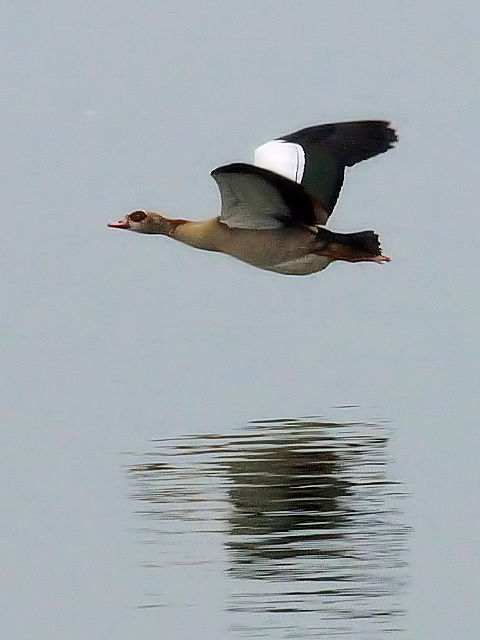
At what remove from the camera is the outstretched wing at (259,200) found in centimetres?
1298

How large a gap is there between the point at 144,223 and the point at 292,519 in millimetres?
4999

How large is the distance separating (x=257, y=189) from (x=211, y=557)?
156 inches

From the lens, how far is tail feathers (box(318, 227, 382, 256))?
46.2 feet

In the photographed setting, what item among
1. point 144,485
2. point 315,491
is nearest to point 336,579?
point 315,491

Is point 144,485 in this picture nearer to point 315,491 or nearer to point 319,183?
point 315,491

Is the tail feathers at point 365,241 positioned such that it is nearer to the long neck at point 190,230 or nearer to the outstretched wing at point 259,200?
the outstretched wing at point 259,200

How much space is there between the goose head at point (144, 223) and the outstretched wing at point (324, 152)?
52.9 inches

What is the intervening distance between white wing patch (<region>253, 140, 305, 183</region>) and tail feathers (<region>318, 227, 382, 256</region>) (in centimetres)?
56

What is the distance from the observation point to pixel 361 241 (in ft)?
46.3

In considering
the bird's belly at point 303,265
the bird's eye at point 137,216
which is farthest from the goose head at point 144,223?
the bird's belly at point 303,265

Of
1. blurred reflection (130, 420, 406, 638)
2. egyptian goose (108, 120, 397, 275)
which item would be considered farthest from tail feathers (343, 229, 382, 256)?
blurred reflection (130, 420, 406, 638)

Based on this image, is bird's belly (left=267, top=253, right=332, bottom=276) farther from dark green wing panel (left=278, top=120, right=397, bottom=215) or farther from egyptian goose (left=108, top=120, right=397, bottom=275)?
dark green wing panel (left=278, top=120, right=397, bottom=215)

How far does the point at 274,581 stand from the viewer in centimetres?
975

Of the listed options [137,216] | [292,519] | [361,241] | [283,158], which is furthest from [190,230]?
[292,519]
